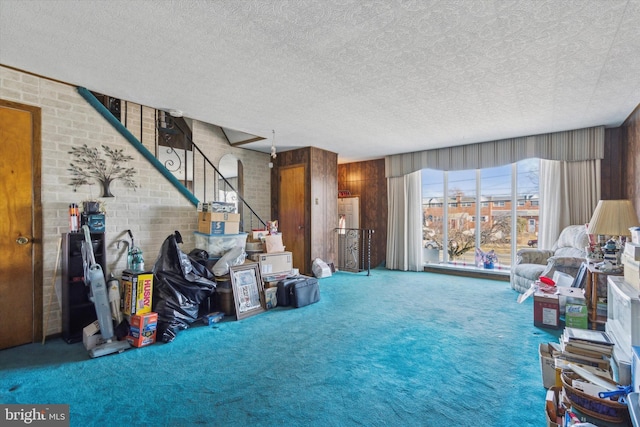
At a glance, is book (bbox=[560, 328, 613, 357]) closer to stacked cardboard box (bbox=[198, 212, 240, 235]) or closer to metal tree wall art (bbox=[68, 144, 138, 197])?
stacked cardboard box (bbox=[198, 212, 240, 235])

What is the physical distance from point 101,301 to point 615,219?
16.0ft

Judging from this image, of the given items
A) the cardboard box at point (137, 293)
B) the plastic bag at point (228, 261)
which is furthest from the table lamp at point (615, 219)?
the cardboard box at point (137, 293)

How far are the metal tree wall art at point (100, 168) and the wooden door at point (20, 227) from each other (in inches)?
11.8

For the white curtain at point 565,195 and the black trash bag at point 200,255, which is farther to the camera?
the white curtain at point 565,195

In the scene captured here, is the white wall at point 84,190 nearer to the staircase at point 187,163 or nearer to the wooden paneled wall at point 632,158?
the staircase at point 187,163

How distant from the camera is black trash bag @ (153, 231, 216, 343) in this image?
300 centimetres

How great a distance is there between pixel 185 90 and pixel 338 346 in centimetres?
308

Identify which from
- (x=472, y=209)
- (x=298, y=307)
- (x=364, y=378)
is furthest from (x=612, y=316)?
(x=472, y=209)

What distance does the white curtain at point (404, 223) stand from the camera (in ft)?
20.7

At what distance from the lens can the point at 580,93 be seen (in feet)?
10.6

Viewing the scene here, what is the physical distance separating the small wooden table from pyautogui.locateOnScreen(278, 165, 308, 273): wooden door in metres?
4.10

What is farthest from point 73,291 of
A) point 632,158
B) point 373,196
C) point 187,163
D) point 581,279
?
point 632,158

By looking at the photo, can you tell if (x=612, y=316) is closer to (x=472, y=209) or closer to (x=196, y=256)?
(x=472, y=209)

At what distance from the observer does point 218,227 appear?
3.80m
